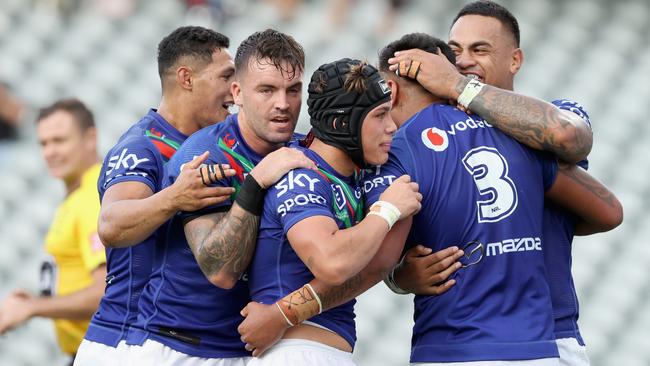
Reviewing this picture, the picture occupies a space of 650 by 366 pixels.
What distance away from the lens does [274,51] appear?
512 centimetres

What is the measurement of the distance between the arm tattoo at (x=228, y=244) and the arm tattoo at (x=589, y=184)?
59.0 inches

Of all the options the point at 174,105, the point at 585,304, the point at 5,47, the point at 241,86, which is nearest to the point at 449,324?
the point at 241,86

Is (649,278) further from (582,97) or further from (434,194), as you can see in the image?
(434,194)

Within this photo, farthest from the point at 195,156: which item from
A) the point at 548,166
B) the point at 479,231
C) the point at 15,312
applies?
the point at 15,312

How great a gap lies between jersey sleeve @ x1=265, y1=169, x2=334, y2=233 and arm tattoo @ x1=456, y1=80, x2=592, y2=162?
91 centimetres

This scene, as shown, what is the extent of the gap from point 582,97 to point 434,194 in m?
9.52

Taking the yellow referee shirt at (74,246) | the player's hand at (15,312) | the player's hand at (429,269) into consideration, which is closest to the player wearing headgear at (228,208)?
the player's hand at (429,269)

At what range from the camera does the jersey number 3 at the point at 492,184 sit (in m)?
4.93

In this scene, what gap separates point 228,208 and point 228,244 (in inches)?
11.3

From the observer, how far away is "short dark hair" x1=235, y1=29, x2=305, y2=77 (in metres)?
5.11

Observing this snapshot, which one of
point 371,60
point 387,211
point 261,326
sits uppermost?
point 371,60

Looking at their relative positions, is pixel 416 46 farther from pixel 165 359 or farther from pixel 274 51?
pixel 165 359

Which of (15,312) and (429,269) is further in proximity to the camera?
(15,312)

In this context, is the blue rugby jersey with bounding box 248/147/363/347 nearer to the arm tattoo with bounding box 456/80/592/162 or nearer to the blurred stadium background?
the arm tattoo with bounding box 456/80/592/162
